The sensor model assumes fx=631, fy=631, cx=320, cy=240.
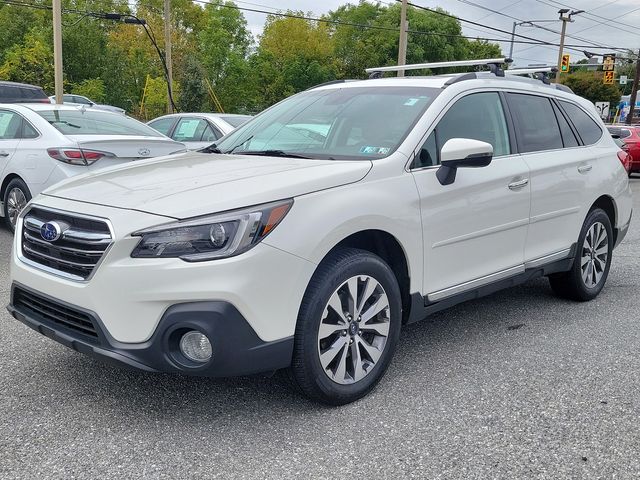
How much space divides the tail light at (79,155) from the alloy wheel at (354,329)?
440cm

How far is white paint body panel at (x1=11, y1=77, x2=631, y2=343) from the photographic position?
8.92 feet

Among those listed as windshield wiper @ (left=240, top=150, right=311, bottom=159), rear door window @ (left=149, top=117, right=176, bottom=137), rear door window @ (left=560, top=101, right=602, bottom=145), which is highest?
rear door window @ (left=560, top=101, right=602, bottom=145)

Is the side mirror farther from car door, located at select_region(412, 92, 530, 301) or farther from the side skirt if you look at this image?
the side skirt

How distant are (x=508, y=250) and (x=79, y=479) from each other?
9.47 feet

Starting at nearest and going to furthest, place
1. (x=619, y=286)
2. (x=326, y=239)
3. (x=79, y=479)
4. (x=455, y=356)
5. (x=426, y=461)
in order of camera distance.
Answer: (x=79, y=479) < (x=426, y=461) < (x=326, y=239) < (x=455, y=356) < (x=619, y=286)

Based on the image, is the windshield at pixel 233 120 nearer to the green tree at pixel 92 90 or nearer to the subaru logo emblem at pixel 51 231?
the subaru logo emblem at pixel 51 231

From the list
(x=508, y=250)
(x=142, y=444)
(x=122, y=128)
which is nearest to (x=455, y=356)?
(x=508, y=250)

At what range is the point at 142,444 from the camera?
2.82m

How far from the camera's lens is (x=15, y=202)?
722 cm

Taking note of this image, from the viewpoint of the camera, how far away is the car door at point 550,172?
14.4 feet

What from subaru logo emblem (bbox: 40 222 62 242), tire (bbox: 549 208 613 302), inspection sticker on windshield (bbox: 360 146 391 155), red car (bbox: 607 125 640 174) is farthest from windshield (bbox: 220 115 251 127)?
red car (bbox: 607 125 640 174)

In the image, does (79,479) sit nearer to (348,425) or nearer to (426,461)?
(348,425)

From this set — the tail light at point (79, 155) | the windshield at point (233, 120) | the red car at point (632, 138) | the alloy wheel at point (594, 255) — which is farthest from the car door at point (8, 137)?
the red car at point (632, 138)

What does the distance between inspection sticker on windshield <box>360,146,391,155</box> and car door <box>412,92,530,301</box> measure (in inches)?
6.9
